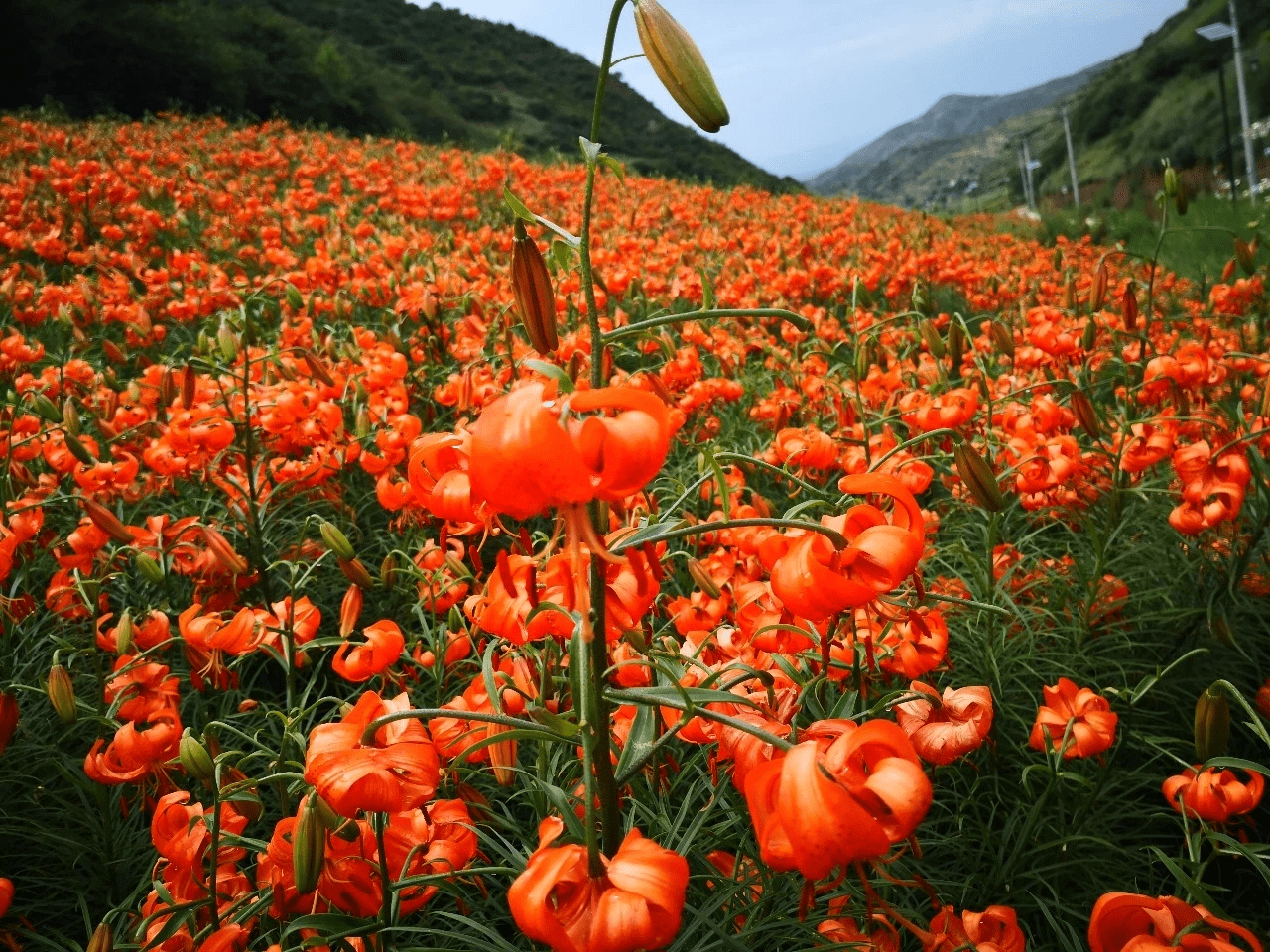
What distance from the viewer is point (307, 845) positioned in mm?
737

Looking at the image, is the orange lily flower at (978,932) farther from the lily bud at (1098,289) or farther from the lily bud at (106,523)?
the lily bud at (1098,289)

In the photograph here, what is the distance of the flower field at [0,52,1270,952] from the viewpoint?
644 millimetres

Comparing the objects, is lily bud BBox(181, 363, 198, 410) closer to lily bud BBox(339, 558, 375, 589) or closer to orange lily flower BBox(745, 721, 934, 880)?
lily bud BBox(339, 558, 375, 589)

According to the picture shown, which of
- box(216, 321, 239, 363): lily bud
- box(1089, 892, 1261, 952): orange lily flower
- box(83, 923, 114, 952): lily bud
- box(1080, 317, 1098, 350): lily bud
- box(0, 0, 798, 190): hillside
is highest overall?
box(0, 0, 798, 190): hillside

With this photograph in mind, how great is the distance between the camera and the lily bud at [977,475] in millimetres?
1157

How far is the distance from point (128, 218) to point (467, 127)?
12.1m

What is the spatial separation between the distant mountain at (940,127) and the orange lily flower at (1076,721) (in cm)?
6748

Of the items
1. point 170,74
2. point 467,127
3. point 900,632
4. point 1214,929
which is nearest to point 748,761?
point 1214,929

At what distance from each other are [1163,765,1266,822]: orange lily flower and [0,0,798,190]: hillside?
769 centimetres

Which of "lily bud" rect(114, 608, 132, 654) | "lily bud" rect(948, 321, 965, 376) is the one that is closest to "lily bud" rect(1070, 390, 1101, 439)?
"lily bud" rect(948, 321, 965, 376)

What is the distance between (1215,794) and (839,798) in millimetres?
818

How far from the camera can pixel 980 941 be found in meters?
0.92

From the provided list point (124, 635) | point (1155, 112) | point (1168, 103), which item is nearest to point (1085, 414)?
point (124, 635)

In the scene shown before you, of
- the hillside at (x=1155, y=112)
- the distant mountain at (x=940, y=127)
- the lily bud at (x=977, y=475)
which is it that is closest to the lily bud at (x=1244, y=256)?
the lily bud at (x=977, y=475)
